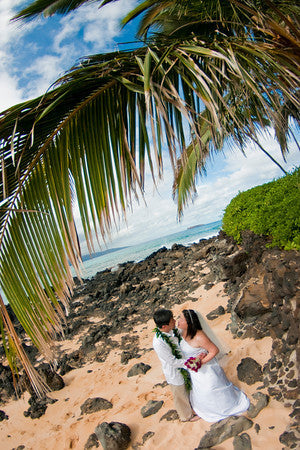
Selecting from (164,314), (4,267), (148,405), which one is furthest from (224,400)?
(4,267)

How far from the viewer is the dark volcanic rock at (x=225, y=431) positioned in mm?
2883

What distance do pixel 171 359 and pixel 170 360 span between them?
2 centimetres

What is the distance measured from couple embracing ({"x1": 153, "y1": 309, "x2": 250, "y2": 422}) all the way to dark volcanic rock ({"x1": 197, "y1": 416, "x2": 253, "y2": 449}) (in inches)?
6.2

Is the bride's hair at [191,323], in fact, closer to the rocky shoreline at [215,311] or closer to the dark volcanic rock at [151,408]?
the rocky shoreline at [215,311]

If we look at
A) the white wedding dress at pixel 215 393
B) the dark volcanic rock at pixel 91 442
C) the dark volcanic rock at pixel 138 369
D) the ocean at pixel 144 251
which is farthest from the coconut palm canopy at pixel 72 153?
the ocean at pixel 144 251

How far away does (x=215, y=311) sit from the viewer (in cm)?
580

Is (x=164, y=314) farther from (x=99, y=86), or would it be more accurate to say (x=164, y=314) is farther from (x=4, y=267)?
(x=99, y=86)

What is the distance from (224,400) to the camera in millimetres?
3139

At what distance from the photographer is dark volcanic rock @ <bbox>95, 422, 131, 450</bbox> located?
3383 millimetres

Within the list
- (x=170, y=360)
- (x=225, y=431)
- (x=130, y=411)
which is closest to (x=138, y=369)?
(x=130, y=411)

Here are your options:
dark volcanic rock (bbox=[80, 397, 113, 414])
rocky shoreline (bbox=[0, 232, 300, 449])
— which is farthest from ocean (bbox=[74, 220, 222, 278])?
dark volcanic rock (bbox=[80, 397, 113, 414])

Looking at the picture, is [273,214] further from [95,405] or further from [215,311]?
[95,405]

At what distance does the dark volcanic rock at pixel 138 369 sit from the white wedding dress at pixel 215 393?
1.99m

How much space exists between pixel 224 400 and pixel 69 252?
2449mm
